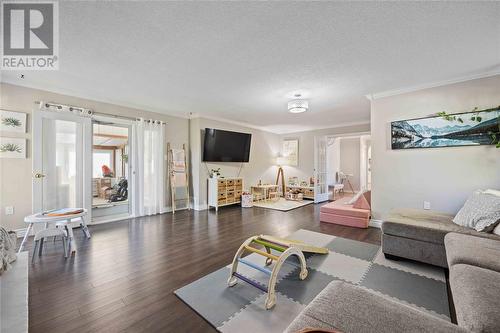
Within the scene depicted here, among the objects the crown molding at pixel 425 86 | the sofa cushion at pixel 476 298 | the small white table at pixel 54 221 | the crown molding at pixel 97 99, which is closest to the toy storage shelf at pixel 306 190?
the crown molding at pixel 425 86

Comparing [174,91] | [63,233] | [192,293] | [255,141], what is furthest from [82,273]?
[255,141]

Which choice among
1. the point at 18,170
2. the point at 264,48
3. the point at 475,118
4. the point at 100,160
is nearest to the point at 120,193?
the point at 100,160

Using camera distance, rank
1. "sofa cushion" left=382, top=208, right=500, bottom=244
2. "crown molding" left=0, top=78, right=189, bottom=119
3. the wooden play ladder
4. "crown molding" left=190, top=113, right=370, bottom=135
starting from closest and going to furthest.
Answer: "sofa cushion" left=382, top=208, right=500, bottom=244, "crown molding" left=0, top=78, right=189, bottom=119, the wooden play ladder, "crown molding" left=190, top=113, right=370, bottom=135

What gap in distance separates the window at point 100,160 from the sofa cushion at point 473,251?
7222mm

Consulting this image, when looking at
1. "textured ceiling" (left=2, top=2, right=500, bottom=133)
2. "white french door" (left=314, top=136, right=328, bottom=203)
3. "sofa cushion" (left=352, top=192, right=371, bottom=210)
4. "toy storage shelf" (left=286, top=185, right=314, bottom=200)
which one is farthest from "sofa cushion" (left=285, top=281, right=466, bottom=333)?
"toy storage shelf" (left=286, top=185, right=314, bottom=200)

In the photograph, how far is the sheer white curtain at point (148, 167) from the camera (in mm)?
4707

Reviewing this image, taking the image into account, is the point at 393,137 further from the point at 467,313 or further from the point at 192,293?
the point at 192,293

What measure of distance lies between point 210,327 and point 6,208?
3.87 meters

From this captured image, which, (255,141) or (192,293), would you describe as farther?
(255,141)

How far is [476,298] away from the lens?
108 cm

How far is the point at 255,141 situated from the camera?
725cm

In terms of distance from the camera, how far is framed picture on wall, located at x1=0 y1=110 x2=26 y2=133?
3.17 m

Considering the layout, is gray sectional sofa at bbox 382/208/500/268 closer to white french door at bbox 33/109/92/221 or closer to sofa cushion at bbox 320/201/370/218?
sofa cushion at bbox 320/201/370/218

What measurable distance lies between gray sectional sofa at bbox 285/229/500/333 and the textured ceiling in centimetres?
204
